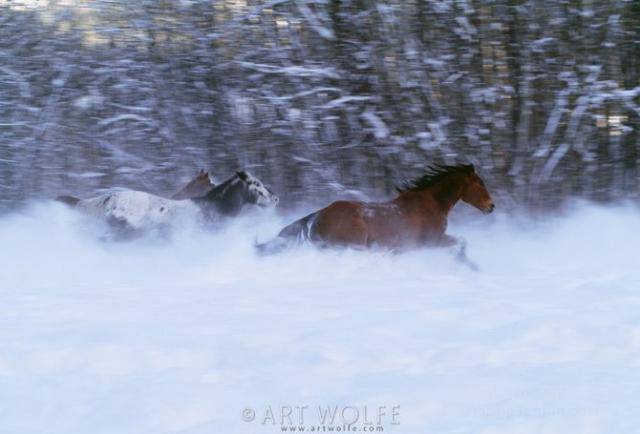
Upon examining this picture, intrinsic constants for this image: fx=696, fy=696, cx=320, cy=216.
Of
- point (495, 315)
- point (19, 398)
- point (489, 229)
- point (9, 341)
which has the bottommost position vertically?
point (489, 229)

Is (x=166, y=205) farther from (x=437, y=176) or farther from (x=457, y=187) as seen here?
(x=457, y=187)

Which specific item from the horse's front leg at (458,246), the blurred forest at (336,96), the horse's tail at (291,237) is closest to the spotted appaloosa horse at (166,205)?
the horse's tail at (291,237)

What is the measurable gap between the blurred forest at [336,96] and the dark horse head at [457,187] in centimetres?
95

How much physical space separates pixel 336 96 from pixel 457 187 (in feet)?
6.02

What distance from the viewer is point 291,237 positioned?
6.27 m

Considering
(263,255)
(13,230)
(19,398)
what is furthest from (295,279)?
(13,230)

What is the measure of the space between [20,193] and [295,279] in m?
3.89

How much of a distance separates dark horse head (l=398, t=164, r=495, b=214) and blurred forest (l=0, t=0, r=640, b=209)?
95cm

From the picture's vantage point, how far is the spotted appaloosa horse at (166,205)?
652cm

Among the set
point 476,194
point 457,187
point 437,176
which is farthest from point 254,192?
point 476,194

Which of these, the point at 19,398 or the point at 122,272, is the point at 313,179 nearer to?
the point at 122,272

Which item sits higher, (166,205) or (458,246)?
(166,205)

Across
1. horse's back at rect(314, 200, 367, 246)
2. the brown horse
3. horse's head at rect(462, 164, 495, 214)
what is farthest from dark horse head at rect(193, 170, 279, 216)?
horse's head at rect(462, 164, 495, 214)

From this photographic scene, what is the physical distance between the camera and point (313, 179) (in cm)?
770
